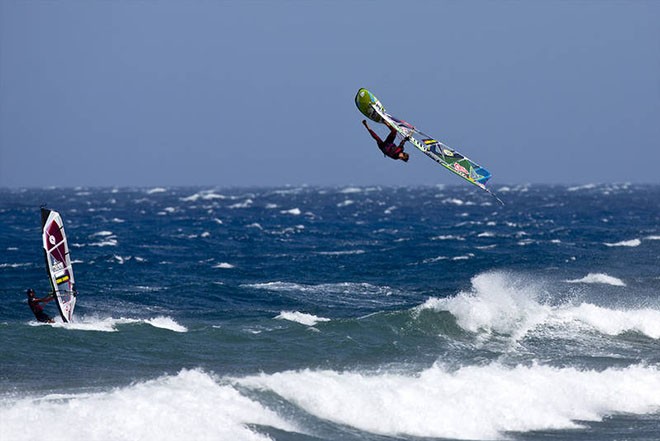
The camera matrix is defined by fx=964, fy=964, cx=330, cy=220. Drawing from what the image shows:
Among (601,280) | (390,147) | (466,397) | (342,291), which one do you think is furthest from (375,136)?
(601,280)

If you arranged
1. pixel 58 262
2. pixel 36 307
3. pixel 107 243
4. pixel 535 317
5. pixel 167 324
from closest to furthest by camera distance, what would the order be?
1. pixel 36 307
2. pixel 58 262
3. pixel 167 324
4. pixel 535 317
5. pixel 107 243

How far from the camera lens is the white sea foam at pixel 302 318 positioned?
96.0 feet

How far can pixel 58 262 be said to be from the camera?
27.2 meters

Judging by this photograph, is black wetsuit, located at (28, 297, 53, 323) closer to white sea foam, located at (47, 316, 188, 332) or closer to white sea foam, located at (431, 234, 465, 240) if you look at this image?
white sea foam, located at (47, 316, 188, 332)

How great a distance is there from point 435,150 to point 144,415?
9611 millimetres

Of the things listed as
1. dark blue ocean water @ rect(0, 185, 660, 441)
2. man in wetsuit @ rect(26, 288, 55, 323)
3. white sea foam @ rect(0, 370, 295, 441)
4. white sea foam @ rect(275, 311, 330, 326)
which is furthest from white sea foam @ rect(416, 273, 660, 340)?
white sea foam @ rect(0, 370, 295, 441)

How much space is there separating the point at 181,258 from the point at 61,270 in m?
25.4

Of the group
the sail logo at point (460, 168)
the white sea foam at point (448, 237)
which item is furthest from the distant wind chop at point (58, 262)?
the white sea foam at point (448, 237)

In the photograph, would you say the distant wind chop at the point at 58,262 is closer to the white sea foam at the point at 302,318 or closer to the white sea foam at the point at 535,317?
the white sea foam at the point at 302,318

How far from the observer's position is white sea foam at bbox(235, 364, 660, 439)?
63.7ft

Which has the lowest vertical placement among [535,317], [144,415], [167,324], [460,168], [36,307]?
[144,415]

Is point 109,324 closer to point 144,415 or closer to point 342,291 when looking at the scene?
point 144,415

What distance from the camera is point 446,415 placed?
1973 cm

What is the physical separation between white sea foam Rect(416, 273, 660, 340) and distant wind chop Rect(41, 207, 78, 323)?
10.8m
